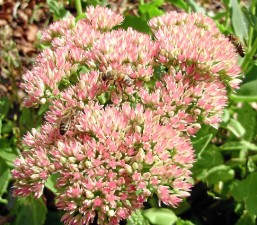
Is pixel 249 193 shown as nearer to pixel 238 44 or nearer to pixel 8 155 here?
pixel 238 44

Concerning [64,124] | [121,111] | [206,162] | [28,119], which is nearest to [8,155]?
[28,119]

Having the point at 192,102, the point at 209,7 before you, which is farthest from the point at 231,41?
the point at 209,7

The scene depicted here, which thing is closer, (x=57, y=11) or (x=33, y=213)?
(x=33, y=213)

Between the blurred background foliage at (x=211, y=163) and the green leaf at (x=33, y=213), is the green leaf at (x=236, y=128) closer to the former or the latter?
the blurred background foliage at (x=211, y=163)

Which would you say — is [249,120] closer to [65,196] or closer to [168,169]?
[168,169]

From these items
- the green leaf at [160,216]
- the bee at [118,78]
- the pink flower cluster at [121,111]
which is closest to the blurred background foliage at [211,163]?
the green leaf at [160,216]
